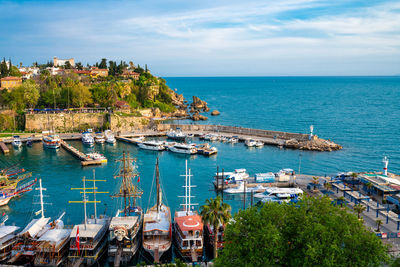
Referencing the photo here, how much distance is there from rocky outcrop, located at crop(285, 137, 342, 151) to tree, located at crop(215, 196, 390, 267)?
5125cm

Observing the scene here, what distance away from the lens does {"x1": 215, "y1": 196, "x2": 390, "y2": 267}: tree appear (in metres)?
18.6

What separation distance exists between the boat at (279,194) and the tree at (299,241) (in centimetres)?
2256

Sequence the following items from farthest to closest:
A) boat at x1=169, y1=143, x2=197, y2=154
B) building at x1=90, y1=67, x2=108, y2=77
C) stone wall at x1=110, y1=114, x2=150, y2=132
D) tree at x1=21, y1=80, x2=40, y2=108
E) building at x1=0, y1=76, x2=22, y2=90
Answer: building at x1=90, y1=67, x2=108, y2=77 < building at x1=0, y1=76, x2=22, y2=90 < tree at x1=21, y1=80, x2=40, y2=108 < stone wall at x1=110, y1=114, x2=150, y2=132 < boat at x1=169, y1=143, x2=197, y2=154

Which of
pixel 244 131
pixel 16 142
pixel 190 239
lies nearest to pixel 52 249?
pixel 190 239

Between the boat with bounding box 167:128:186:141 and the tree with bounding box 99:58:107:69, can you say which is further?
the tree with bounding box 99:58:107:69

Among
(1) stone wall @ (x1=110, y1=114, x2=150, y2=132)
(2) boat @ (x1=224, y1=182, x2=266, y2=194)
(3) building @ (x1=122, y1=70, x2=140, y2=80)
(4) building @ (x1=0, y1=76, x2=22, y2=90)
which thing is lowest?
(2) boat @ (x1=224, y1=182, x2=266, y2=194)

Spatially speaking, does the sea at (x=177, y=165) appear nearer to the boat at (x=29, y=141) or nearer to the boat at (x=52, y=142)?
the boat at (x=29, y=141)

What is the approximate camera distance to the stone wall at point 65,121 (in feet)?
276

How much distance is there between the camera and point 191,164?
204 feet

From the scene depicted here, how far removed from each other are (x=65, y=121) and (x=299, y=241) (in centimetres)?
7878

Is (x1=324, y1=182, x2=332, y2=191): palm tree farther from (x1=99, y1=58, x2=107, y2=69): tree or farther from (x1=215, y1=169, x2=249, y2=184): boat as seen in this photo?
(x1=99, y1=58, x2=107, y2=69): tree

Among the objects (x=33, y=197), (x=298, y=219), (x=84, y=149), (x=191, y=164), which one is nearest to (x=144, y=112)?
(x=84, y=149)

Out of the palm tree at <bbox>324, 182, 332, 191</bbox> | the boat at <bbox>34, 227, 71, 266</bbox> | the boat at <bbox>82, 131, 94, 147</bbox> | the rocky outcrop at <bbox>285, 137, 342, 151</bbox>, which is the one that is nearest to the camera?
the boat at <bbox>34, 227, 71, 266</bbox>

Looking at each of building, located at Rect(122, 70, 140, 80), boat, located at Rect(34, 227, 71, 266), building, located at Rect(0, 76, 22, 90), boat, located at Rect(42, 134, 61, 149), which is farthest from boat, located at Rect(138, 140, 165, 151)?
building, located at Rect(122, 70, 140, 80)
